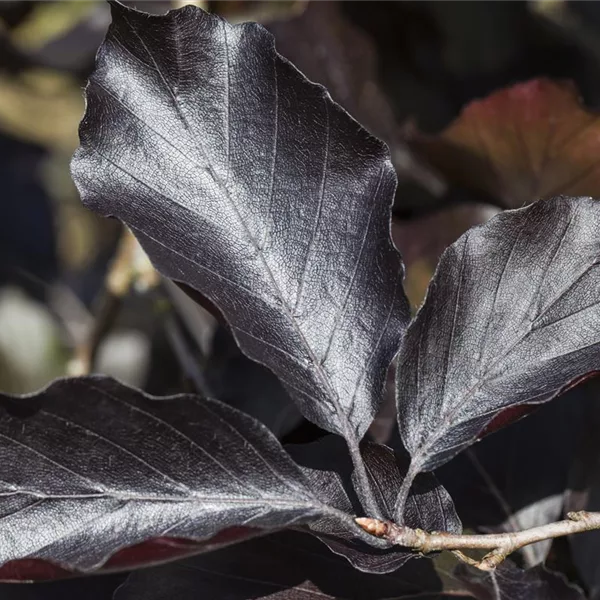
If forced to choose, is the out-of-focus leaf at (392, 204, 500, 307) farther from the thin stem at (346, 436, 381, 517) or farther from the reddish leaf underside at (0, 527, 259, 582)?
the reddish leaf underside at (0, 527, 259, 582)

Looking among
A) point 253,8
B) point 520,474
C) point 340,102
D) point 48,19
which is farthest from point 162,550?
point 48,19

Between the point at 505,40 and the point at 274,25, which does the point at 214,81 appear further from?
the point at 505,40

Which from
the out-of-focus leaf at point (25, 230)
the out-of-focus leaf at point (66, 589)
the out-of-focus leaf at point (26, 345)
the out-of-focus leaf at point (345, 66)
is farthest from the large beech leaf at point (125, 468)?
the out-of-focus leaf at point (25, 230)

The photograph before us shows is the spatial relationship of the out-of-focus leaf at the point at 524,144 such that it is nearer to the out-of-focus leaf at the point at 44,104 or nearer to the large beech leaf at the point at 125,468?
the large beech leaf at the point at 125,468

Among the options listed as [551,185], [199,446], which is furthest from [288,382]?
[551,185]

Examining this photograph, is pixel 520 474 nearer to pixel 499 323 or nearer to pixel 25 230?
pixel 499 323

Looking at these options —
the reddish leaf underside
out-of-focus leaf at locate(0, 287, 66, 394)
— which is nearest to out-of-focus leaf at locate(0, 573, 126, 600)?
the reddish leaf underside
